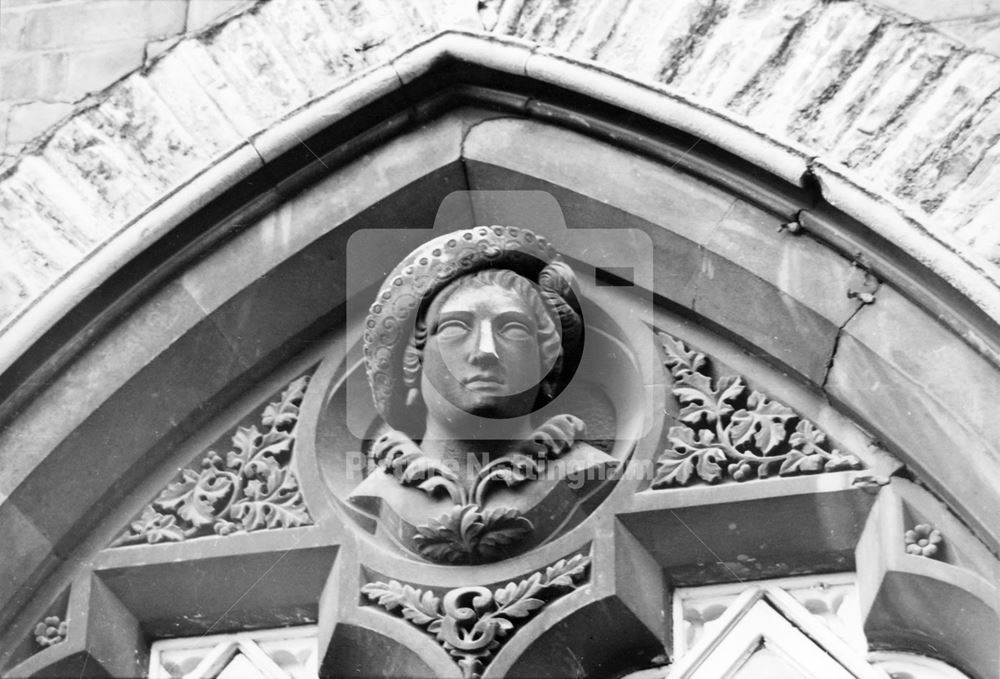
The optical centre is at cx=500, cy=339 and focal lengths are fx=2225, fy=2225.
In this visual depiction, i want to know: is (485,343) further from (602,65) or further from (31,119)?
(31,119)

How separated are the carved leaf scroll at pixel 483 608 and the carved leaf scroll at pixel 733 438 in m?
0.30

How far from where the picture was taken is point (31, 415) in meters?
5.07

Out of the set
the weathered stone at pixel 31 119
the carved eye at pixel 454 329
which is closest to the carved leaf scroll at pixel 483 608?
the carved eye at pixel 454 329

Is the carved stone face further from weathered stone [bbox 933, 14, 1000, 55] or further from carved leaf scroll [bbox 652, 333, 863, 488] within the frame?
weathered stone [bbox 933, 14, 1000, 55]

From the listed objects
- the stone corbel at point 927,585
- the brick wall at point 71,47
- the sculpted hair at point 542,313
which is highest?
the brick wall at point 71,47

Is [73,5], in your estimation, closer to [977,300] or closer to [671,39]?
[671,39]

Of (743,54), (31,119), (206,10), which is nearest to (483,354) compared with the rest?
(743,54)

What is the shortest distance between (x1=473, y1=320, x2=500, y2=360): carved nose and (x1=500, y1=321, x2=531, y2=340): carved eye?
3 cm

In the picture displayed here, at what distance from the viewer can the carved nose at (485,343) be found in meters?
4.79

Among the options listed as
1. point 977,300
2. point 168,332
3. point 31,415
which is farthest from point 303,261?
point 977,300

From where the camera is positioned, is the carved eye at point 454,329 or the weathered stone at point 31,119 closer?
the carved eye at point 454,329

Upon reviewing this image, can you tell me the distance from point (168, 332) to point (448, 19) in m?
0.98

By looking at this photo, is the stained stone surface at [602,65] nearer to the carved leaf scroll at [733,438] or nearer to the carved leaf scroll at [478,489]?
the carved leaf scroll at [733,438]

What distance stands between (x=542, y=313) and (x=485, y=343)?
0.63 ft
